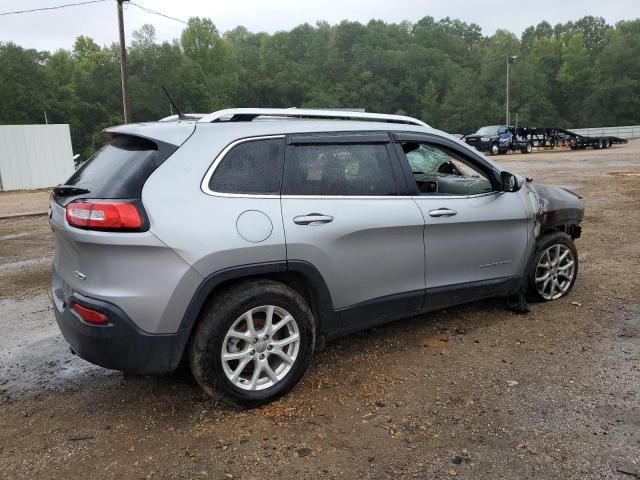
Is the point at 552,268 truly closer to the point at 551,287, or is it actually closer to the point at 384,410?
the point at 551,287

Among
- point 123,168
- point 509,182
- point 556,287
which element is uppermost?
point 123,168

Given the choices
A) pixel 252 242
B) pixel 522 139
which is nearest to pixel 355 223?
pixel 252 242

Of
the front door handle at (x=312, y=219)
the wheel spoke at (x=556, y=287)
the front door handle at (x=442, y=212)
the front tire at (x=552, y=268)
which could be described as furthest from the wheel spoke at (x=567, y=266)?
the front door handle at (x=312, y=219)

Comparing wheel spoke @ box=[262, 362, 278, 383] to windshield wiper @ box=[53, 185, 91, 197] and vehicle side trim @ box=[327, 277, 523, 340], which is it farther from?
windshield wiper @ box=[53, 185, 91, 197]

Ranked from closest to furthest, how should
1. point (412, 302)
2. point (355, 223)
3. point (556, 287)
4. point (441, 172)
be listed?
point (355, 223) < point (412, 302) < point (556, 287) < point (441, 172)

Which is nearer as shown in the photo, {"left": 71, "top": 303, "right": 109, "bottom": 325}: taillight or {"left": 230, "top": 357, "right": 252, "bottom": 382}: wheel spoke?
{"left": 71, "top": 303, "right": 109, "bottom": 325}: taillight

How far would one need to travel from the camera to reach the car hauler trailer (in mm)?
33219

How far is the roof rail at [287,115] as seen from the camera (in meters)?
3.49

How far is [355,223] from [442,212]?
818 mm

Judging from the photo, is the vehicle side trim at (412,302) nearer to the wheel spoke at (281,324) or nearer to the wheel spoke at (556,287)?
the wheel spoke at (281,324)

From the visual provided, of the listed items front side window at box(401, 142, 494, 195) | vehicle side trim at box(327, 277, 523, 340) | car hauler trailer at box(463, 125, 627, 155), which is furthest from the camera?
car hauler trailer at box(463, 125, 627, 155)

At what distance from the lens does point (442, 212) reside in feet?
13.2

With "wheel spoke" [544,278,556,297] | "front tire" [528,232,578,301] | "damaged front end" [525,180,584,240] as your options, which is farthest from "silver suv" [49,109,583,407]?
"wheel spoke" [544,278,556,297]

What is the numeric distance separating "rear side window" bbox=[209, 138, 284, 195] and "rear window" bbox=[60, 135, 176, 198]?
322 millimetres
